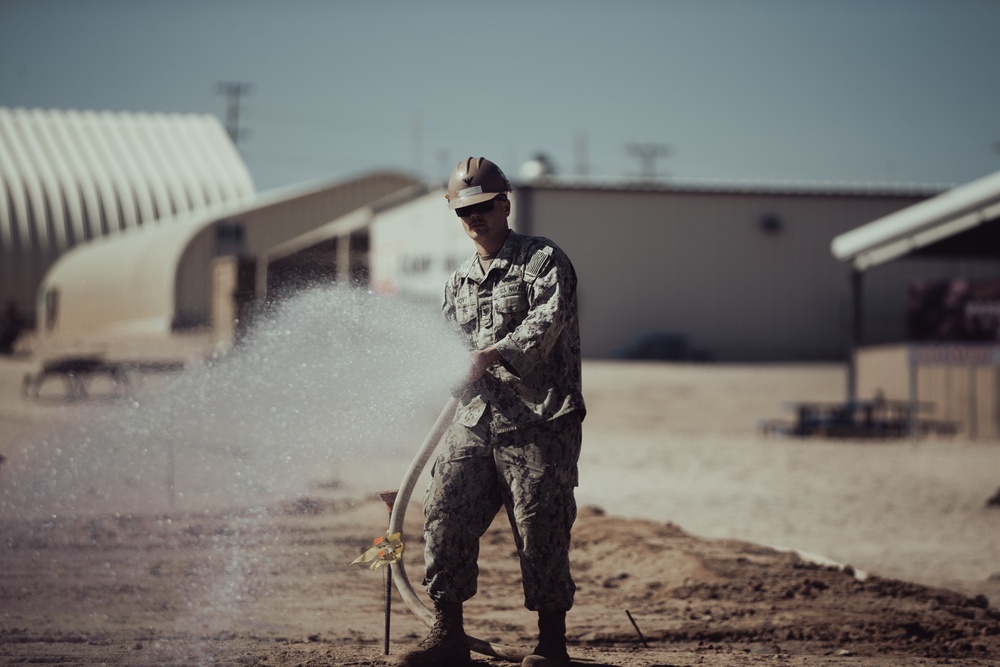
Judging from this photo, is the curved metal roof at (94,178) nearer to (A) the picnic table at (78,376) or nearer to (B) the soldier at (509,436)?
(A) the picnic table at (78,376)

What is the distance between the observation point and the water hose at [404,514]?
15.3ft

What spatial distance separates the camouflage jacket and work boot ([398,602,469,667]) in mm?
714

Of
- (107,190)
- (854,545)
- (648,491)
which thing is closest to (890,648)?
(854,545)

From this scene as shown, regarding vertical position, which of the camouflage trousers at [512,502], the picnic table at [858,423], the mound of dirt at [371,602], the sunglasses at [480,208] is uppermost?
the sunglasses at [480,208]

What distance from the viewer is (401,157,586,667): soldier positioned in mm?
4348

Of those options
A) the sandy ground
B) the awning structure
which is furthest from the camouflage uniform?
the awning structure

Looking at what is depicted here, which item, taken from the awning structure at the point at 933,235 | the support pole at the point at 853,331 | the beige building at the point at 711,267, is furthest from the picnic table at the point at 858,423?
the beige building at the point at 711,267

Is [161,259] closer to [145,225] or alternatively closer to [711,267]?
[145,225]

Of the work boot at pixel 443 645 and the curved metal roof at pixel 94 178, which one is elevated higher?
the curved metal roof at pixel 94 178

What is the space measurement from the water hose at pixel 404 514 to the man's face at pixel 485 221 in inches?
25.2

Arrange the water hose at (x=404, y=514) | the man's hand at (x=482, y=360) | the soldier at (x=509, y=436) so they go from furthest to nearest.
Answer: the water hose at (x=404, y=514), the soldier at (x=509, y=436), the man's hand at (x=482, y=360)

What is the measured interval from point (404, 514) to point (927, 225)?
14624 millimetres

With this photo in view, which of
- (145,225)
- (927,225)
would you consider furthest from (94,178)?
(927,225)

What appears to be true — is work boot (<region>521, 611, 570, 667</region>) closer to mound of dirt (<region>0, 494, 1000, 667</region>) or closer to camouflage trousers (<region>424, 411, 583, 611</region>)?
camouflage trousers (<region>424, 411, 583, 611</region>)
